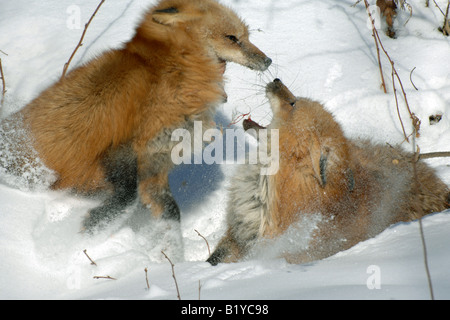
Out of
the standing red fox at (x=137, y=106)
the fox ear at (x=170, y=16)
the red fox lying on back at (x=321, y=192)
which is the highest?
the fox ear at (x=170, y=16)

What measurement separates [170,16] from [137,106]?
0.85 metres

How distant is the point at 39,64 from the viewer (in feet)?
18.6

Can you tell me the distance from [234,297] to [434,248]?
56.5 inches

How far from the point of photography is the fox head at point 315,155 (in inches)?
149

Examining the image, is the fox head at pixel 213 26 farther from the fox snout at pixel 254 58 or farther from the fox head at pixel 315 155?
the fox head at pixel 315 155

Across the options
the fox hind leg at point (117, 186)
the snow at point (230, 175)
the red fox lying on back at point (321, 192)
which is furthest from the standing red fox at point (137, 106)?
the red fox lying on back at point (321, 192)

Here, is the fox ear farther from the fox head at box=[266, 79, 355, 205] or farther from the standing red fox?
the fox head at box=[266, 79, 355, 205]

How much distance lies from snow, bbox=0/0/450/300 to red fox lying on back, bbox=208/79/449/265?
31 centimetres

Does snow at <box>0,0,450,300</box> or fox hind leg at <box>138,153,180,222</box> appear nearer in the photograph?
snow at <box>0,0,450,300</box>

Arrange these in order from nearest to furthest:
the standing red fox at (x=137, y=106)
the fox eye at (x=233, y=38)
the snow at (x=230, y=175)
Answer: the snow at (x=230, y=175) → the standing red fox at (x=137, y=106) → the fox eye at (x=233, y=38)

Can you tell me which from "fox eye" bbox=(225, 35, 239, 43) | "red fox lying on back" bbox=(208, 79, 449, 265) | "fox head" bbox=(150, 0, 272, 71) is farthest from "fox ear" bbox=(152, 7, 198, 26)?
"red fox lying on back" bbox=(208, 79, 449, 265)

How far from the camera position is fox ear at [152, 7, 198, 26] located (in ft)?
12.7

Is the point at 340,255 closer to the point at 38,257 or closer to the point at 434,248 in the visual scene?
the point at 434,248
